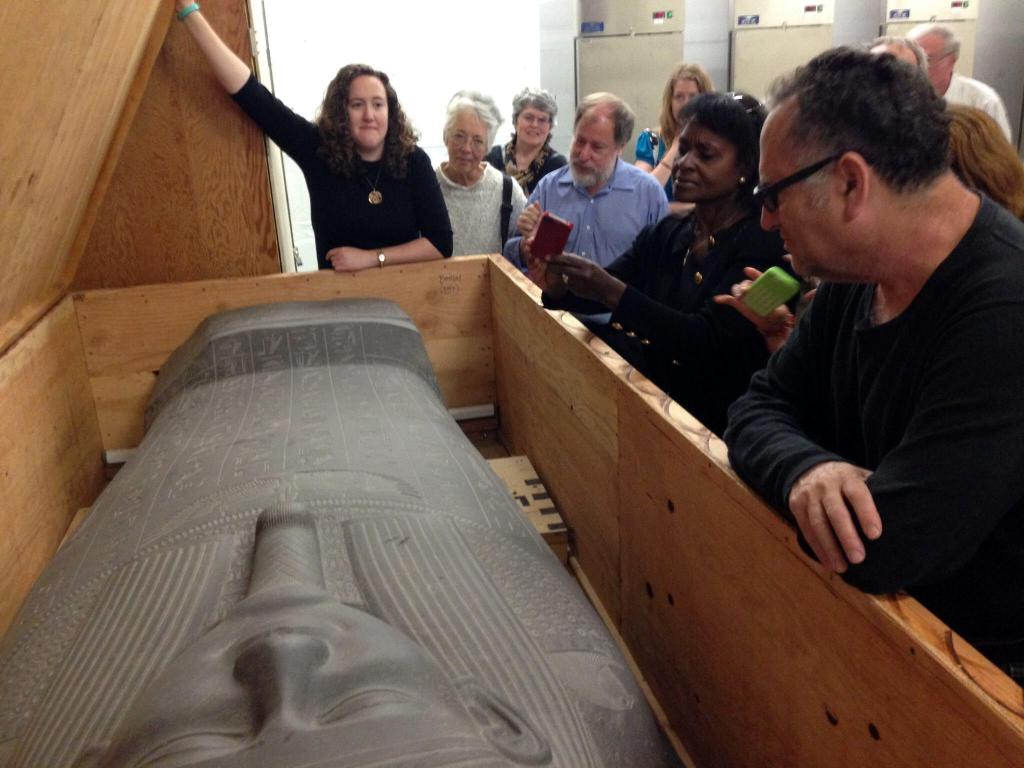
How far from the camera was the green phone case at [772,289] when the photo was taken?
4.48ft

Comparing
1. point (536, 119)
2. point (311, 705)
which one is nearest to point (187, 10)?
point (536, 119)

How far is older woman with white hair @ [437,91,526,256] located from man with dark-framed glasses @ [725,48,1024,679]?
1.77 meters

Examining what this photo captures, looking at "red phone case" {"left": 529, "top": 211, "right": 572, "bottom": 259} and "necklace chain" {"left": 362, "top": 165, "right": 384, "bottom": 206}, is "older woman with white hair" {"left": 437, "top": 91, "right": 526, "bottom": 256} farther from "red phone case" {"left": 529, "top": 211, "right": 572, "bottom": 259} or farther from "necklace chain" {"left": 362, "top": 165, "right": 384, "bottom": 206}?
"red phone case" {"left": 529, "top": 211, "right": 572, "bottom": 259}

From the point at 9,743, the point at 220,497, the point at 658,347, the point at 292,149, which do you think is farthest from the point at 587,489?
the point at 292,149

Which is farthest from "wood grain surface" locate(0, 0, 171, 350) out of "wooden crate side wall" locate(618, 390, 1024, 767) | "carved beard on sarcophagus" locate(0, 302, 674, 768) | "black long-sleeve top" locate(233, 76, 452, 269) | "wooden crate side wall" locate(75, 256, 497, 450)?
"wooden crate side wall" locate(618, 390, 1024, 767)

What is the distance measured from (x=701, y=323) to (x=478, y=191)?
140 cm

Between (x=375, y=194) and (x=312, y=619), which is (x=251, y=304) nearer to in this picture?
(x=375, y=194)

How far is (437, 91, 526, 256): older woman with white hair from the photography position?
266 cm

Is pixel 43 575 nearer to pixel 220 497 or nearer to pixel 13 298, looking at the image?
pixel 220 497

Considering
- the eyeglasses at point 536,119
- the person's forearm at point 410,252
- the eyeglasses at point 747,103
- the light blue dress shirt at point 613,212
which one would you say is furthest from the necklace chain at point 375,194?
the eyeglasses at point 747,103

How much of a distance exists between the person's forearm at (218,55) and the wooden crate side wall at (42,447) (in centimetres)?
69

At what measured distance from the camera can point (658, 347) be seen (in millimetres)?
1574

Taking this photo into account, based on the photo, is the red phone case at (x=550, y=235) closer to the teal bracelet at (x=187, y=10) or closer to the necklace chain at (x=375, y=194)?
the necklace chain at (x=375, y=194)

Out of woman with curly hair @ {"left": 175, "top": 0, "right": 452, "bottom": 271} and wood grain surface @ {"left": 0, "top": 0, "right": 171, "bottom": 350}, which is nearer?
wood grain surface @ {"left": 0, "top": 0, "right": 171, "bottom": 350}
